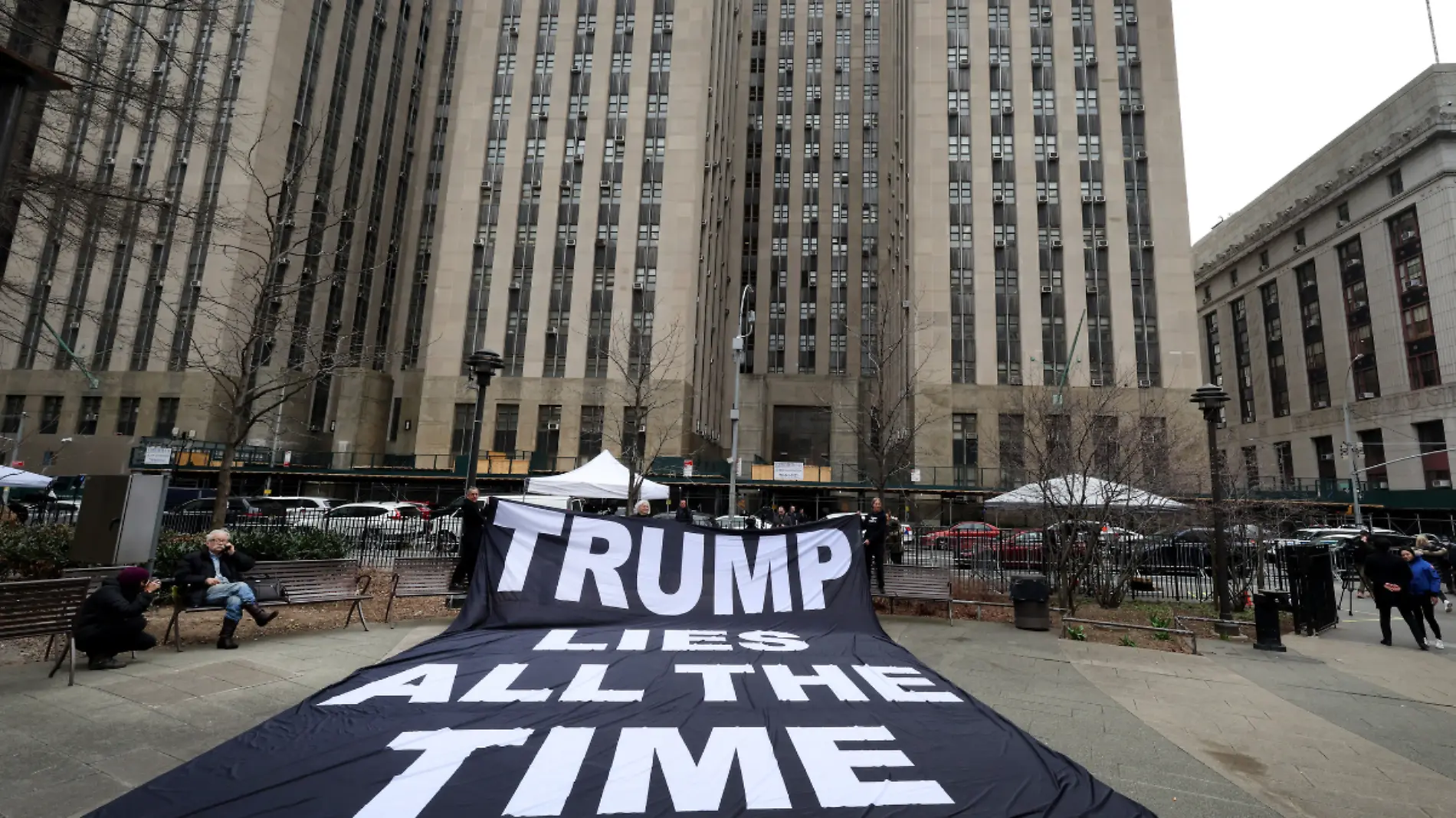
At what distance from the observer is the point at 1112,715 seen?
670cm

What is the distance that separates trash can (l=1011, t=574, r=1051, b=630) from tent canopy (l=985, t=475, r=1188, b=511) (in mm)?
2610

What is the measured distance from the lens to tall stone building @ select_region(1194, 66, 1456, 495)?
171 ft

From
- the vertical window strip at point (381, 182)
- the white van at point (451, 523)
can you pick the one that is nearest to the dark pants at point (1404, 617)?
the white van at point (451, 523)

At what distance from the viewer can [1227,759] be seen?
5555 millimetres

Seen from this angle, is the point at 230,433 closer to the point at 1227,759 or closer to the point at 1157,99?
the point at 1227,759

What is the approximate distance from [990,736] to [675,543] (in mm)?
4918

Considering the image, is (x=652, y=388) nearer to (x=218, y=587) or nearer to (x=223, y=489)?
Result: (x=223, y=489)

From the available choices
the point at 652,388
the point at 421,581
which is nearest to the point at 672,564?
the point at 421,581

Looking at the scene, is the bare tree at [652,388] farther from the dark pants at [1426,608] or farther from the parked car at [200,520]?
the dark pants at [1426,608]

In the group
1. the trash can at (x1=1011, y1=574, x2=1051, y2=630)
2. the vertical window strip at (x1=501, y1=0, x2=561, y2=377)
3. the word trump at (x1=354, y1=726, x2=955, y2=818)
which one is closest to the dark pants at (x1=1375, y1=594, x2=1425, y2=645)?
the trash can at (x1=1011, y1=574, x2=1051, y2=630)

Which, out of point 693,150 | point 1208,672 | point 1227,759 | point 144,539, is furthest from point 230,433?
point 693,150

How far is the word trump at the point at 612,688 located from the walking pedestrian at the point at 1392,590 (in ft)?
34.4

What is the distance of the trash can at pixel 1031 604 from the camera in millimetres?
11227

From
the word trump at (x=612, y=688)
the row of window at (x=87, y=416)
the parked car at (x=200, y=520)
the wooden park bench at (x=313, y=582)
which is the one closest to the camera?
the word trump at (x=612, y=688)
